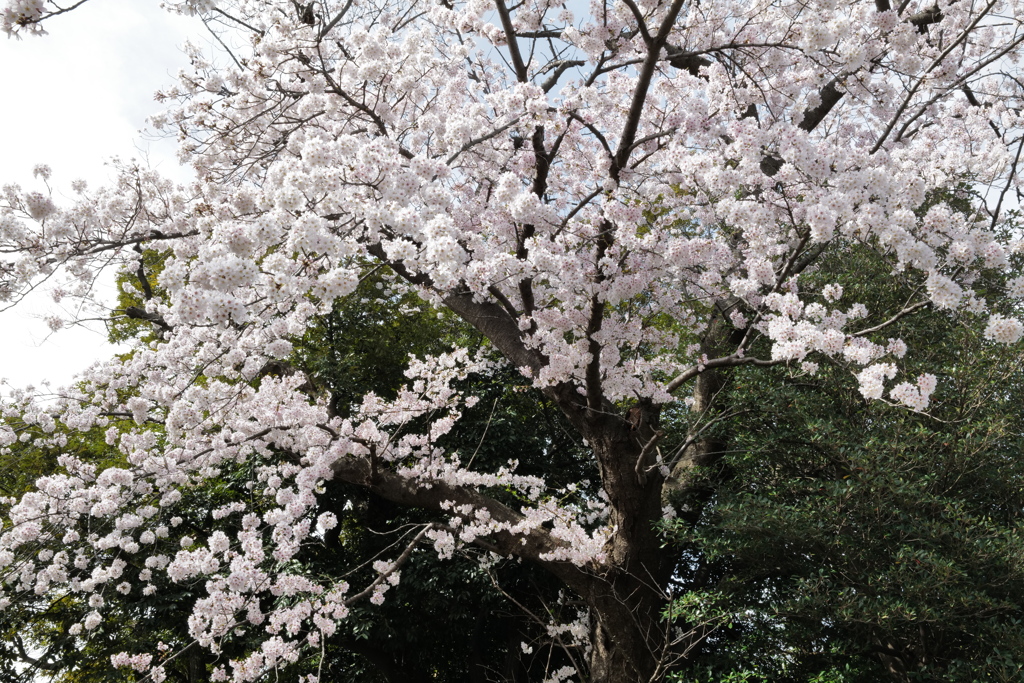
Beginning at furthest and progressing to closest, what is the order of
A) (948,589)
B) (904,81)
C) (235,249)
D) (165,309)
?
1. (904,81)
2. (165,309)
3. (948,589)
4. (235,249)

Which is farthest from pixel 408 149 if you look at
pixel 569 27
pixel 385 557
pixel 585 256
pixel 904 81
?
pixel 385 557

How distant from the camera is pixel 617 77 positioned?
6316 millimetres

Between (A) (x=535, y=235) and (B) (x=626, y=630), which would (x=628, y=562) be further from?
(A) (x=535, y=235)

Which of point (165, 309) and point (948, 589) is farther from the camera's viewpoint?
point (165, 309)

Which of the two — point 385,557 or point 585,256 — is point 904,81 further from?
point 385,557

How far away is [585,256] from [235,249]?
8.92 ft

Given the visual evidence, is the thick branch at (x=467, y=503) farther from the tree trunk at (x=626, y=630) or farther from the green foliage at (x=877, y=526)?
the green foliage at (x=877, y=526)

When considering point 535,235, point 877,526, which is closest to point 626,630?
point 877,526

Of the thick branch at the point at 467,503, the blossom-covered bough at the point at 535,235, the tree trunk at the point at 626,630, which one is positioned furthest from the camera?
the thick branch at the point at 467,503

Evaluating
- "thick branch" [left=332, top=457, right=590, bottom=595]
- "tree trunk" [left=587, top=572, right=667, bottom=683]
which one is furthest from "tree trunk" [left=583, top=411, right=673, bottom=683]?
"thick branch" [left=332, top=457, right=590, bottom=595]

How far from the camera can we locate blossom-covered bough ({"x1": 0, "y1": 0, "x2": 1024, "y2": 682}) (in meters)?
4.21

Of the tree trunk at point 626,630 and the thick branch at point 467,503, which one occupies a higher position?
the thick branch at point 467,503

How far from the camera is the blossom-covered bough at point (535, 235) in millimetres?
4207

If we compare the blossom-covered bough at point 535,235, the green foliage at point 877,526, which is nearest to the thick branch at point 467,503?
the blossom-covered bough at point 535,235
